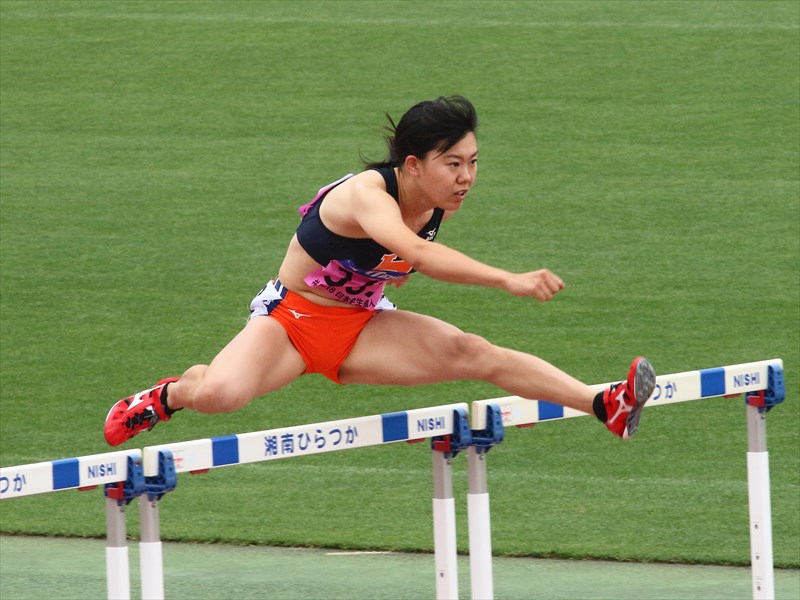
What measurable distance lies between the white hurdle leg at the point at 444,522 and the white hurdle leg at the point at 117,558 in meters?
1.20

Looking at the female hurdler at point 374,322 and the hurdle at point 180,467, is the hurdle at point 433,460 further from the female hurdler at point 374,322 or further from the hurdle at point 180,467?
the female hurdler at point 374,322

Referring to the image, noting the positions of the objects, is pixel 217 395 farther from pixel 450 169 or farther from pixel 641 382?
pixel 641 382

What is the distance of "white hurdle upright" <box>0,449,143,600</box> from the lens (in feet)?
13.0

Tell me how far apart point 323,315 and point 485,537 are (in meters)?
0.91

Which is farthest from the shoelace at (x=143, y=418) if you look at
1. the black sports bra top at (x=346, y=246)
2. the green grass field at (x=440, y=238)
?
the green grass field at (x=440, y=238)

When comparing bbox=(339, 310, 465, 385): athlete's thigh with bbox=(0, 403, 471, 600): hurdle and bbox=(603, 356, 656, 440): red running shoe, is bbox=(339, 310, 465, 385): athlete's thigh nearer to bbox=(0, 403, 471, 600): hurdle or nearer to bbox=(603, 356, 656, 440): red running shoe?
bbox=(0, 403, 471, 600): hurdle

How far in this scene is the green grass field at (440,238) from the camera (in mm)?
7871

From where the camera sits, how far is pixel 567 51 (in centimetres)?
1579

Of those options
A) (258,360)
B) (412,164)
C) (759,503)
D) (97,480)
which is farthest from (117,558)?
(759,503)

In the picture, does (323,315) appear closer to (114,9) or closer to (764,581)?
(764,581)

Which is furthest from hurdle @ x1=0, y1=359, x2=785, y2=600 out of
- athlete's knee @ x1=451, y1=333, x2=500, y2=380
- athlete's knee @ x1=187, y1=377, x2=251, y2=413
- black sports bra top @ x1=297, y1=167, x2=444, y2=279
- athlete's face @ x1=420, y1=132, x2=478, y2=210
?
athlete's face @ x1=420, y1=132, x2=478, y2=210

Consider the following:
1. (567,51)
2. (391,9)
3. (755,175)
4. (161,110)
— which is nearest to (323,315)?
(755,175)

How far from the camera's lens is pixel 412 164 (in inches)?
189

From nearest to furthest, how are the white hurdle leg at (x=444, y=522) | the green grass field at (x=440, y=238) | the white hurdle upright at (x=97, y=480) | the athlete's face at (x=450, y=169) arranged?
the white hurdle upright at (x=97, y=480), the athlete's face at (x=450, y=169), the white hurdle leg at (x=444, y=522), the green grass field at (x=440, y=238)
